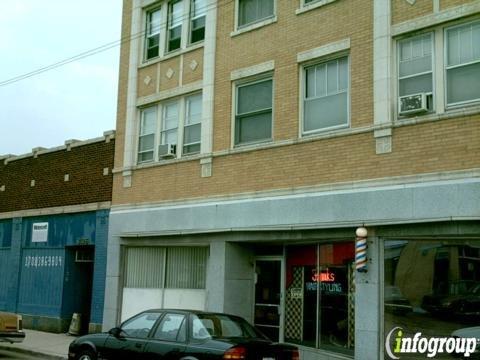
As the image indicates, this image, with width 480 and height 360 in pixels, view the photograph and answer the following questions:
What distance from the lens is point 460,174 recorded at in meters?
11.7

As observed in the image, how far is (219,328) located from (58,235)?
12.3m

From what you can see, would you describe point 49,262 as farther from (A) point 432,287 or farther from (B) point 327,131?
(A) point 432,287

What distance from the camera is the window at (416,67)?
12.8 m

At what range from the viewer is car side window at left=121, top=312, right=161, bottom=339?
11.1 metres

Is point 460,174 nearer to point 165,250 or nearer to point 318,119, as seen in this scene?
point 318,119

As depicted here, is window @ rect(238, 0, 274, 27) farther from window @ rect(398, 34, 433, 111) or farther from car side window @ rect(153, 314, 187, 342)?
car side window @ rect(153, 314, 187, 342)

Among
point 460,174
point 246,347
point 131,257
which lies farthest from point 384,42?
point 131,257

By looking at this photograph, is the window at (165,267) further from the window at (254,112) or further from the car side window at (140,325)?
the car side window at (140,325)

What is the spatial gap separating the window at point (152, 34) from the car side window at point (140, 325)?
9.92m

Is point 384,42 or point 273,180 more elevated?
point 384,42

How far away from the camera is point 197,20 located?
18.1 meters

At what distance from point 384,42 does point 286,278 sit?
229 inches

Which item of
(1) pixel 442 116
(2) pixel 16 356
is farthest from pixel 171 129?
(1) pixel 442 116

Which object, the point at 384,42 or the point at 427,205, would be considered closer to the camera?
the point at 427,205
